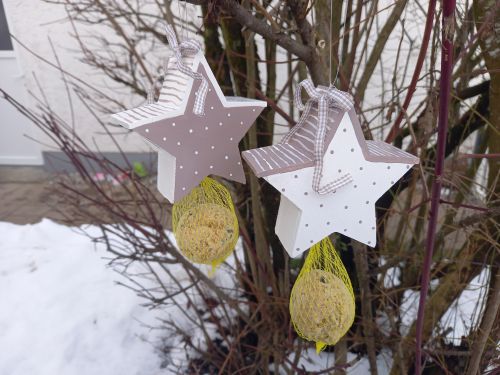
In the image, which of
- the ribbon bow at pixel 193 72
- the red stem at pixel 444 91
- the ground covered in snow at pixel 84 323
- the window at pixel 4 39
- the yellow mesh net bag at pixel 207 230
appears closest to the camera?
the red stem at pixel 444 91

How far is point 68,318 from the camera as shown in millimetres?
2357

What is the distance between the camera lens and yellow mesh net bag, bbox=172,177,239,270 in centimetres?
97

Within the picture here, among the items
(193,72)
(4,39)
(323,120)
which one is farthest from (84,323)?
(4,39)

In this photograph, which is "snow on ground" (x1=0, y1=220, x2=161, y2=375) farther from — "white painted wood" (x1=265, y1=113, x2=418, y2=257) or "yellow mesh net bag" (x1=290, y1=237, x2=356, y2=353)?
"white painted wood" (x1=265, y1=113, x2=418, y2=257)

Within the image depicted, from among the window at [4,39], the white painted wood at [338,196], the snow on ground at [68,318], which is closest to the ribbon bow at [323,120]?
the white painted wood at [338,196]

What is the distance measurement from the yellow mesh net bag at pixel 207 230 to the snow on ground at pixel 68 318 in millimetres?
1283

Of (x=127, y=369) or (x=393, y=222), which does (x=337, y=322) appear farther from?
(x=393, y=222)

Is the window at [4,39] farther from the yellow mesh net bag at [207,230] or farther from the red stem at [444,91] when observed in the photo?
the red stem at [444,91]

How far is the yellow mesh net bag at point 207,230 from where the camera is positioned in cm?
97

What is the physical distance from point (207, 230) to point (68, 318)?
5.79 ft

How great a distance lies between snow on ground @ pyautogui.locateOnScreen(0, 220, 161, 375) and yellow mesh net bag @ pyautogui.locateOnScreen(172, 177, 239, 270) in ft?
4.21

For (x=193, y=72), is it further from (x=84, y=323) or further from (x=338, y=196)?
(x=84, y=323)

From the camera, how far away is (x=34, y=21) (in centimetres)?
439

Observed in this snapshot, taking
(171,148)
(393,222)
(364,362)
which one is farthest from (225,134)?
(393,222)
